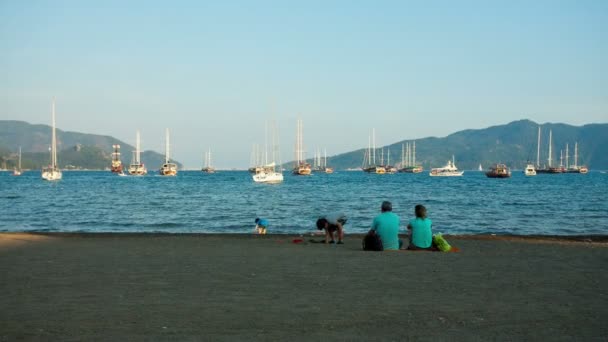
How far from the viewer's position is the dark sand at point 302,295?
27.5 feet

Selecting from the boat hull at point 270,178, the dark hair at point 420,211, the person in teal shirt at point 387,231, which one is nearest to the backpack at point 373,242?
the person in teal shirt at point 387,231

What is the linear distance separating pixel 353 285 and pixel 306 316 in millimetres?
2900

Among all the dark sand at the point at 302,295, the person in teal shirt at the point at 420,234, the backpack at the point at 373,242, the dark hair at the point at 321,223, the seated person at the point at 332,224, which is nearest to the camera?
the dark sand at the point at 302,295

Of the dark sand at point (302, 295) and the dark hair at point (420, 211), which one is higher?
the dark hair at point (420, 211)

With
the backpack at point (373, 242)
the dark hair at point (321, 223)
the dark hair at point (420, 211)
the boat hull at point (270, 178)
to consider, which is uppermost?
the dark hair at point (420, 211)

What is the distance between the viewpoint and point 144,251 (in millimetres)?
18797

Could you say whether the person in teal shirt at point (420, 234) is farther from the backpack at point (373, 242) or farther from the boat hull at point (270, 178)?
the boat hull at point (270, 178)

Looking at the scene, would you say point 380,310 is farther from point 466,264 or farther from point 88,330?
point 466,264

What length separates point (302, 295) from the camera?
10859 mm

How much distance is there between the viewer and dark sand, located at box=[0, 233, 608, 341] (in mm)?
8375

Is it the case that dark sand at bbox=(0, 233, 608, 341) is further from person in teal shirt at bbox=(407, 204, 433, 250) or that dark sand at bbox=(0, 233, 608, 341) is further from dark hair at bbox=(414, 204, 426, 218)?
dark hair at bbox=(414, 204, 426, 218)

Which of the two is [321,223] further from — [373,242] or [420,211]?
[420,211]

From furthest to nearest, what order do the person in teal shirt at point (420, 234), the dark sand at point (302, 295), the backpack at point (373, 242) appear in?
the person in teal shirt at point (420, 234), the backpack at point (373, 242), the dark sand at point (302, 295)

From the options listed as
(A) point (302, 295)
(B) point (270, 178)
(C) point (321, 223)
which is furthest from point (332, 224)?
(B) point (270, 178)
